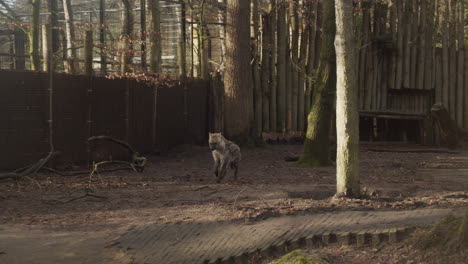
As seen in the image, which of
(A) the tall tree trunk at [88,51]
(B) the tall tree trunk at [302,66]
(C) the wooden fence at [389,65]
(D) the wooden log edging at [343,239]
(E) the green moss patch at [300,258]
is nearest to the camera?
(E) the green moss patch at [300,258]

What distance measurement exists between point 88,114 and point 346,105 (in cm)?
640

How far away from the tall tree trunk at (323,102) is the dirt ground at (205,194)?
0.44 meters

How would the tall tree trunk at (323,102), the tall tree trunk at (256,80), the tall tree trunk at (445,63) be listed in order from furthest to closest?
the tall tree trunk at (445,63) < the tall tree trunk at (256,80) < the tall tree trunk at (323,102)

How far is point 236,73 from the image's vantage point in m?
15.6

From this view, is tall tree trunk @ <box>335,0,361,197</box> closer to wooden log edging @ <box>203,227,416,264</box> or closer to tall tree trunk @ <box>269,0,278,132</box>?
wooden log edging @ <box>203,227,416,264</box>

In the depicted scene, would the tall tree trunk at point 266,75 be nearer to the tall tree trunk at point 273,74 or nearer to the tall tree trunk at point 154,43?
the tall tree trunk at point 273,74

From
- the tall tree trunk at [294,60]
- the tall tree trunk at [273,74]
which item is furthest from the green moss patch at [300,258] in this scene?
the tall tree trunk at [294,60]

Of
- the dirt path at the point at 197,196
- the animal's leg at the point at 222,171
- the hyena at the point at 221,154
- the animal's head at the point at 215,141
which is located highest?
the animal's head at the point at 215,141

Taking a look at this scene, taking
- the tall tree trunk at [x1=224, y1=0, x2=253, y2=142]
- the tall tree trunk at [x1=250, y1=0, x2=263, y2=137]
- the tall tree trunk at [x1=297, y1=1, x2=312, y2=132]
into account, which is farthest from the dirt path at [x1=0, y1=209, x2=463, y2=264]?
the tall tree trunk at [x1=297, y1=1, x2=312, y2=132]

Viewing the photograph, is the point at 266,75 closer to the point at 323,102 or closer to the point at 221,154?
the point at 323,102

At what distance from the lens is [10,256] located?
6.05 meters

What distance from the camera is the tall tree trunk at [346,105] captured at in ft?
27.4

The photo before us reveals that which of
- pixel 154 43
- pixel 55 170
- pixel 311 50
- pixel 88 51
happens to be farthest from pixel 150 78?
pixel 311 50

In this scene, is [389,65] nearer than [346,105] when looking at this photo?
No
